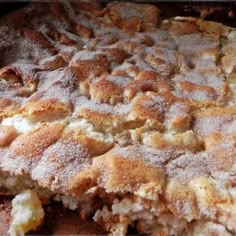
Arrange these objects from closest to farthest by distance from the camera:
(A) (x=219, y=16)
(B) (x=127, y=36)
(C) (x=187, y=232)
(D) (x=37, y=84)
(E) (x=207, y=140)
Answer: (C) (x=187, y=232) < (E) (x=207, y=140) < (D) (x=37, y=84) < (B) (x=127, y=36) < (A) (x=219, y=16)

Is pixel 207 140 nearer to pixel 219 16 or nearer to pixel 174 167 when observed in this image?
pixel 174 167

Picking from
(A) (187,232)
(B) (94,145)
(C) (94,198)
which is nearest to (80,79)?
(B) (94,145)

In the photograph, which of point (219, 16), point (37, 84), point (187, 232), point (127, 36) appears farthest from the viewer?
point (219, 16)

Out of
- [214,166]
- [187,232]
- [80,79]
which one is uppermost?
[80,79]

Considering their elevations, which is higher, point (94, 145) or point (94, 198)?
point (94, 145)

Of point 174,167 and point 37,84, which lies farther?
point 37,84

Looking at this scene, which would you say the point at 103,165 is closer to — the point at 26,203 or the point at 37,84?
the point at 26,203
